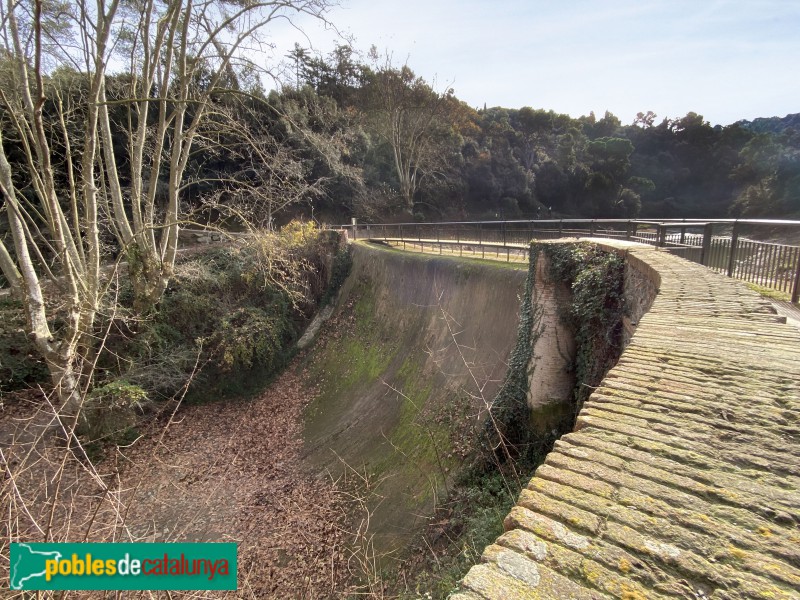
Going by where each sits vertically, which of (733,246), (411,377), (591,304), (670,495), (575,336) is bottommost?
(411,377)

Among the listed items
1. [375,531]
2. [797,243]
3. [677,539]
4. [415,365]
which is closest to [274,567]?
[375,531]

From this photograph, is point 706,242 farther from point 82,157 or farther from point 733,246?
point 82,157

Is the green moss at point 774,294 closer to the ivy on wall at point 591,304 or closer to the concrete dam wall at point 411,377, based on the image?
the ivy on wall at point 591,304

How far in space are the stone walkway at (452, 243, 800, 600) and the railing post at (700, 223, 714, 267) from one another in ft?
15.7

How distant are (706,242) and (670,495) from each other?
21.0 ft

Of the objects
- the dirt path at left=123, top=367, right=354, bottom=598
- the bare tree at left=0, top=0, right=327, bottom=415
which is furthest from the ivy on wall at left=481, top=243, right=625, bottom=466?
the bare tree at left=0, top=0, right=327, bottom=415

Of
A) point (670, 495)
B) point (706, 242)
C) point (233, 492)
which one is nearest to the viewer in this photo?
point (670, 495)

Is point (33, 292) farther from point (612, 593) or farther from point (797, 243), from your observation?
point (797, 243)

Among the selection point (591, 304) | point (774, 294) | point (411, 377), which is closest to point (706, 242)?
point (774, 294)

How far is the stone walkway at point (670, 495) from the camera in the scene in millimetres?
1189

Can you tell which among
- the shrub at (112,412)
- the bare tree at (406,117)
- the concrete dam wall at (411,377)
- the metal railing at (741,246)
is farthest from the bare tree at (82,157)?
the bare tree at (406,117)

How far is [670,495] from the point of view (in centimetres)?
145

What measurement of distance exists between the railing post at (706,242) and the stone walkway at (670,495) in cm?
479

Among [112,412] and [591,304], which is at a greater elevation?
[591,304]
